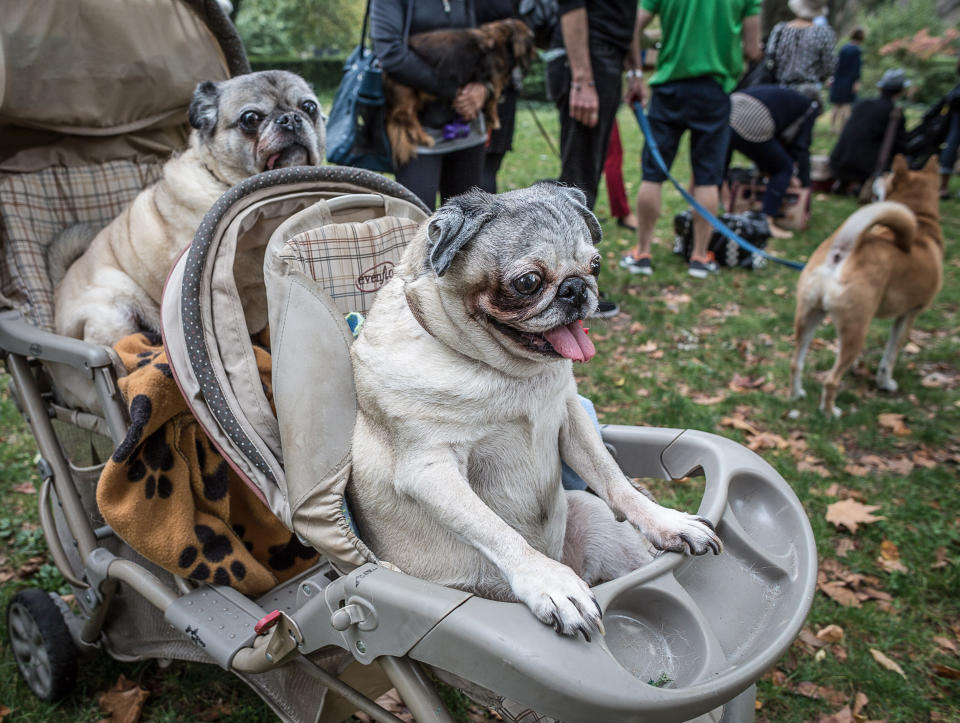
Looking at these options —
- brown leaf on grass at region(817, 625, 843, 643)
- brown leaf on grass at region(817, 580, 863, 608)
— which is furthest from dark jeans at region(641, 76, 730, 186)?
brown leaf on grass at region(817, 625, 843, 643)

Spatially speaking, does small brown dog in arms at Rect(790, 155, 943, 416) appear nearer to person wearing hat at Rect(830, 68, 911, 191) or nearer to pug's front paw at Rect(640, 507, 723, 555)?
pug's front paw at Rect(640, 507, 723, 555)

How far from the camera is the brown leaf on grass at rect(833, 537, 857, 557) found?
327cm

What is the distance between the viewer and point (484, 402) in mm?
1704

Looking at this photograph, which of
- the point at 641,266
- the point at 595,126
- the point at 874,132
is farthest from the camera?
the point at 874,132

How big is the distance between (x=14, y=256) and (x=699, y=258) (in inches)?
230

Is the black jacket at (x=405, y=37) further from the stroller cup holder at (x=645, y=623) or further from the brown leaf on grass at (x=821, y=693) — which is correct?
the brown leaf on grass at (x=821, y=693)

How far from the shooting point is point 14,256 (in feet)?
8.91

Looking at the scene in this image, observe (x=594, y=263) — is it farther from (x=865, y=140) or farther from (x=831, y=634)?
(x=865, y=140)

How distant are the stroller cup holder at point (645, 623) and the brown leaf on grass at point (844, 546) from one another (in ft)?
5.89

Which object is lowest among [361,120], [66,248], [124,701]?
[124,701]

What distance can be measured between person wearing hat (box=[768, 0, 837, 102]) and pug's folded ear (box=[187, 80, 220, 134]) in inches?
298

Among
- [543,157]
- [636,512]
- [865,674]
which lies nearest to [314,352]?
[636,512]

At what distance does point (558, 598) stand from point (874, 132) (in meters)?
10.8

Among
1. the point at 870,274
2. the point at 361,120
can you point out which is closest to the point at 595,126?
the point at 361,120
